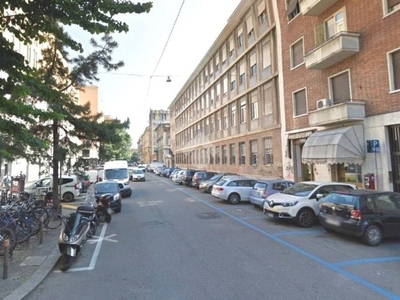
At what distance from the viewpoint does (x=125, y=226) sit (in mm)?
10773

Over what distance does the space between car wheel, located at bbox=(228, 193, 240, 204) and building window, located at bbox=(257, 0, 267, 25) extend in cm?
1551

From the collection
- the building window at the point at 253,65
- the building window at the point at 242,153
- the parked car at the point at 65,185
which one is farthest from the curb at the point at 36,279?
the building window at the point at 242,153

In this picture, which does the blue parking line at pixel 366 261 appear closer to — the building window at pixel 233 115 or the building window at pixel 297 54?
the building window at pixel 297 54

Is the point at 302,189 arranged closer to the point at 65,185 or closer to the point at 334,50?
the point at 334,50

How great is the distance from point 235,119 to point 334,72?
15.6 m

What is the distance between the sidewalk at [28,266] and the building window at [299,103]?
51.4ft

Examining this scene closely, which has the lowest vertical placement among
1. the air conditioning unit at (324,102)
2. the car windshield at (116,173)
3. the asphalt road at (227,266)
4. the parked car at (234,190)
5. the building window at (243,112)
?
the asphalt road at (227,266)

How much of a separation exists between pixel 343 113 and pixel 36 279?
1358 centimetres

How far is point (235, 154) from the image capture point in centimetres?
3128

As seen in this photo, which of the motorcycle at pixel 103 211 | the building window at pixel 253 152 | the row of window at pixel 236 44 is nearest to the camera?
the motorcycle at pixel 103 211

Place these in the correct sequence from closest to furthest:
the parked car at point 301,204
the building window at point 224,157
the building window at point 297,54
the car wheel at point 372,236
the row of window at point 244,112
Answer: the car wheel at point 372,236, the parked car at point 301,204, the building window at point 297,54, the row of window at point 244,112, the building window at point 224,157

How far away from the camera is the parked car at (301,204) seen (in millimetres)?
10195

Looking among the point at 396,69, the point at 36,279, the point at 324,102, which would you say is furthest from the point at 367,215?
the point at 324,102

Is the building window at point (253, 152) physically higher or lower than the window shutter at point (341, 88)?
lower
